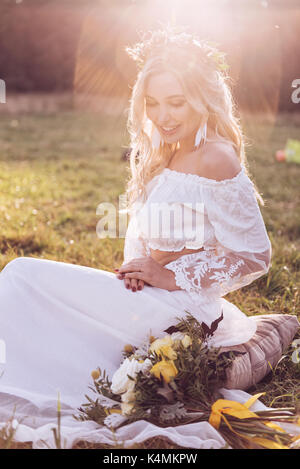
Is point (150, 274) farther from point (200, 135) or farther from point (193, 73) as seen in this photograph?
point (193, 73)

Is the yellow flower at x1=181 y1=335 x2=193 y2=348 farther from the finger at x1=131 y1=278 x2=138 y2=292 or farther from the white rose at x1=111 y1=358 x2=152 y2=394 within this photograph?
the finger at x1=131 y1=278 x2=138 y2=292

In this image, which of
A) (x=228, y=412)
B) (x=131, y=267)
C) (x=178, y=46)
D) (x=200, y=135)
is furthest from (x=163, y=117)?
(x=228, y=412)

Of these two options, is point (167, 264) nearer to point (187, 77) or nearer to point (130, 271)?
point (130, 271)

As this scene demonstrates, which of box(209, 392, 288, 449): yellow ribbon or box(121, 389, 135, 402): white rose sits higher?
box(121, 389, 135, 402): white rose

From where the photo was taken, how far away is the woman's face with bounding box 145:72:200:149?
231 centimetres

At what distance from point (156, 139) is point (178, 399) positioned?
49.5 inches

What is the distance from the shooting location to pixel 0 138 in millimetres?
9125

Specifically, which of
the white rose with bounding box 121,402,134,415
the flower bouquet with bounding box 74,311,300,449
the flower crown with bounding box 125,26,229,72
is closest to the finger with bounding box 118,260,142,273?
the flower bouquet with bounding box 74,311,300,449

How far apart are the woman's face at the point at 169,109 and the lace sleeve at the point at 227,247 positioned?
0.30m

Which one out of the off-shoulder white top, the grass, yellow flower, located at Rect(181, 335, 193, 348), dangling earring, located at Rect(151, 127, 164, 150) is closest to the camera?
yellow flower, located at Rect(181, 335, 193, 348)

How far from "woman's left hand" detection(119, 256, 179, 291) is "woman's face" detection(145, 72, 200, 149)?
23.2 inches

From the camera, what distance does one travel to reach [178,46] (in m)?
2.32

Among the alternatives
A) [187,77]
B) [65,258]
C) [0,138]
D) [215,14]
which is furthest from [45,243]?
[215,14]

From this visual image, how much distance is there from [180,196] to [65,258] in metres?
1.75
